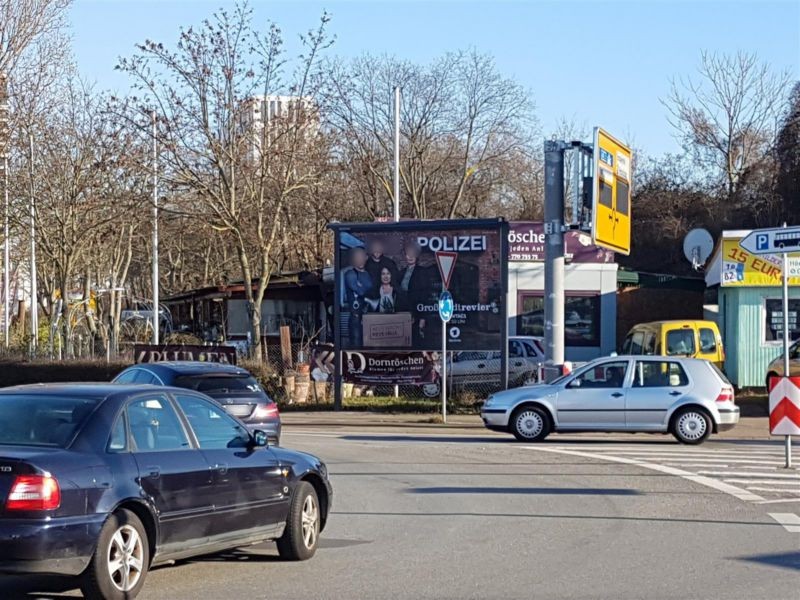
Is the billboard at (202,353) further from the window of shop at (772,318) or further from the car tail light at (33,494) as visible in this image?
the car tail light at (33,494)

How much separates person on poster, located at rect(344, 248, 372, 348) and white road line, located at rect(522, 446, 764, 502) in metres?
8.58

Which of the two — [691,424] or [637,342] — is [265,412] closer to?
[691,424]

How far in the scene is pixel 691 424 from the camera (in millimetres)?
20109

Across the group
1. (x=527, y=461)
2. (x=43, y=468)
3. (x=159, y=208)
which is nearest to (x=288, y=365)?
(x=159, y=208)

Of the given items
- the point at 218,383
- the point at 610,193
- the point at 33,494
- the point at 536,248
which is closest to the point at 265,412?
the point at 218,383

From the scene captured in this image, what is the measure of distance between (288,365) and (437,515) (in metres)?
17.3

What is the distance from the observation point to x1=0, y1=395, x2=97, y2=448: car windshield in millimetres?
7832

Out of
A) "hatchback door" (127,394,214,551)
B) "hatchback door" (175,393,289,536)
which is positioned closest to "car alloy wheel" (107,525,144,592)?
"hatchback door" (127,394,214,551)

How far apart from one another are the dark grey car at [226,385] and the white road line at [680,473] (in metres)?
4.86

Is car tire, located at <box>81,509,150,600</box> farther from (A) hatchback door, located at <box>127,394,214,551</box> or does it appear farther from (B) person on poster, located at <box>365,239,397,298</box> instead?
(B) person on poster, located at <box>365,239,397,298</box>

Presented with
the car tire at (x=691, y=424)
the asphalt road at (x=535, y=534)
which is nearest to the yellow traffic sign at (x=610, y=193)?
the car tire at (x=691, y=424)

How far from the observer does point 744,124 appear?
174 feet

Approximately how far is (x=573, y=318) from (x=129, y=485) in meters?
31.1

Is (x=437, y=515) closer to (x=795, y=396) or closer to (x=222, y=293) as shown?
(x=795, y=396)
